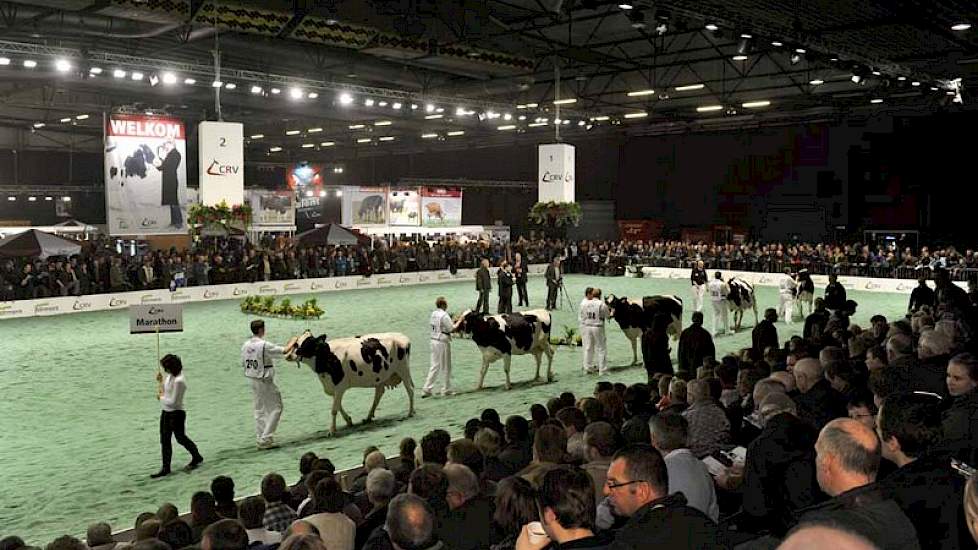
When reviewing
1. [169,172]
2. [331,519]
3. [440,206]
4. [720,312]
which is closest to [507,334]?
[720,312]

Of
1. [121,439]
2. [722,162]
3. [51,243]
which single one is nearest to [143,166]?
[51,243]

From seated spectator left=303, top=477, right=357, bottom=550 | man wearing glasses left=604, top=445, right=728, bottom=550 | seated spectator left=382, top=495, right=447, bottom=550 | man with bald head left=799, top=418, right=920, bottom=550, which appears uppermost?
man with bald head left=799, top=418, right=920, bottom=550

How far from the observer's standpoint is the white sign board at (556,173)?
24312mm

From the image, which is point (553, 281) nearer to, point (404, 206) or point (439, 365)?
point (439, 365)

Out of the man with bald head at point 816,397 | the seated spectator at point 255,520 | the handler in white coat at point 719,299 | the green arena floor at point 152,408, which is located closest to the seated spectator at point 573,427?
the man with bald head at point 816,397

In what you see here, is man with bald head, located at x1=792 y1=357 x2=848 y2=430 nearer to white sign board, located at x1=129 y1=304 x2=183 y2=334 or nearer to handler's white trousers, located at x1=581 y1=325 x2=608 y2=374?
white sign board, located at x1=129 y1=304 x2=183 y2=334

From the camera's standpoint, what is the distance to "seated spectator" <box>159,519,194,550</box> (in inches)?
Answer: 214

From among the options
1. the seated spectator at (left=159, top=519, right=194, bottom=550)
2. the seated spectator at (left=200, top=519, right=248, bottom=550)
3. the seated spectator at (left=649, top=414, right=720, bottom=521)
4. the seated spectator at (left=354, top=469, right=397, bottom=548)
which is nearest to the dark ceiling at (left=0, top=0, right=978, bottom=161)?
the seated spectator at (left=649, top=414, right=720, bottom=521)

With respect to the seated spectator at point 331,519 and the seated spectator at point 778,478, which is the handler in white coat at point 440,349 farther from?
the seated spectator at point 778,478

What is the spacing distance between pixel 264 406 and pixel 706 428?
20.3 feet

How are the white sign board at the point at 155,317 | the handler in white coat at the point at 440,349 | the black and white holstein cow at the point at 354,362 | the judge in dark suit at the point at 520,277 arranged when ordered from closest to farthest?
the white sign board at the point at 155,317 < the black and white holstein cow at the point at 354,362 < the handler in white coat at the point at 440,349 < the judge in dark suit at the point at 520,277

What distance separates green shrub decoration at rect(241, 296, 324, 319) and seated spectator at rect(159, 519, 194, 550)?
58.5 ft

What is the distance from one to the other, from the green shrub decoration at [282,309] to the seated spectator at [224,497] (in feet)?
55.6

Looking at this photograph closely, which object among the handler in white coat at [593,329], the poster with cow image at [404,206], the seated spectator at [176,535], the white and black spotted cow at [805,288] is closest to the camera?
the seated spectator at [176,535]
